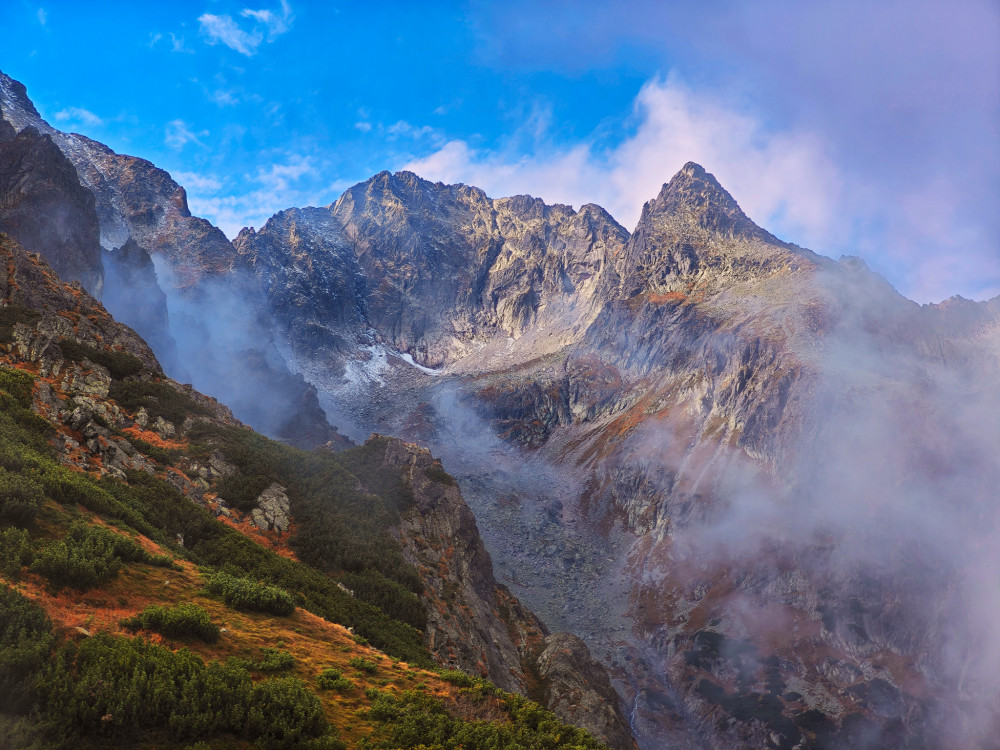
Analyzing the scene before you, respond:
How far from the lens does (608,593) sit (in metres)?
83.0

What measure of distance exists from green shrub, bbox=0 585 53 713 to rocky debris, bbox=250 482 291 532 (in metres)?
19.3

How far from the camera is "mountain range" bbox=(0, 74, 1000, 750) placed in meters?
50.0

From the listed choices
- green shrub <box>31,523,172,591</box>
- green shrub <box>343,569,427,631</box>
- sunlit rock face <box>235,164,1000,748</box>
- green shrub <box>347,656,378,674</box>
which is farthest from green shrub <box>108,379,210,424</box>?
sunlit rock face <box>235,164,1000,748</box>

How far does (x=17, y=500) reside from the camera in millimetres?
12430

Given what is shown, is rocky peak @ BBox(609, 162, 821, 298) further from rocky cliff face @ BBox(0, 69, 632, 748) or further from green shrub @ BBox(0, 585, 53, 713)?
green shrub @ BBox(0, 585, 53, 713)

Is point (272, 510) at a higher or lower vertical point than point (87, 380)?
lower

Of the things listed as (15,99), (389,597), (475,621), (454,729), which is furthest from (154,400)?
(15,99)

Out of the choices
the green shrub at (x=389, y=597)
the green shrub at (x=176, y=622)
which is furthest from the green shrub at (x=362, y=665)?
the green shrub at (x=389, y=597)

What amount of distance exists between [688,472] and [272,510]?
85.6 m

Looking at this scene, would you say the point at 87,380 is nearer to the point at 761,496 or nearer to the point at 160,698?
the point at 160,698

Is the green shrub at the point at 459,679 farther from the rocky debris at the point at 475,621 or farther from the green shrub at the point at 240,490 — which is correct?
the green shrub at the point at 240,490

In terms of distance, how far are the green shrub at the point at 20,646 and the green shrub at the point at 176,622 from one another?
214 cm

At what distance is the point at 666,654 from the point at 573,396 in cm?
8938

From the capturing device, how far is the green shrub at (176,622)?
1121 cm
